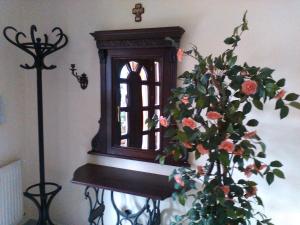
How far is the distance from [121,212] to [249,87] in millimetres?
1485

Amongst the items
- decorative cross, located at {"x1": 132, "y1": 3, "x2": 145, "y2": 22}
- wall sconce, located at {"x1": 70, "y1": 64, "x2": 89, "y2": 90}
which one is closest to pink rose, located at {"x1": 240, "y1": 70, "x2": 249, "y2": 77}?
decorative cross, located at {"x1": 132, "y1": 3, "x2": 145, "y2": 22}

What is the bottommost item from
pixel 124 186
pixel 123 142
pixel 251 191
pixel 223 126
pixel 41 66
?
pixel 124 186

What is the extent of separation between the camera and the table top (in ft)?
6.05

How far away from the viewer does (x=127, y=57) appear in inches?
83.9

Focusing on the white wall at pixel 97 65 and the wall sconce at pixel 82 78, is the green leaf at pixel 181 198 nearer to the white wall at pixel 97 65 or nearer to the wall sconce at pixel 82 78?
the white wall at pixel 97 65

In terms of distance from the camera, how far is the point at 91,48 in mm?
2271

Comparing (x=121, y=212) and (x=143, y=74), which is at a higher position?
(x=143, y=74)

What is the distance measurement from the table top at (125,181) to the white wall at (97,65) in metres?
0.08

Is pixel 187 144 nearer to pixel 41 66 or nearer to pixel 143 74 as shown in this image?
pixel 143 74

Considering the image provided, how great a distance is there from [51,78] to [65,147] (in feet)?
2.02

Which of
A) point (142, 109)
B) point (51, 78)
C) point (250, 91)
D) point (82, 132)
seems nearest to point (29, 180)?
point (82, 132)

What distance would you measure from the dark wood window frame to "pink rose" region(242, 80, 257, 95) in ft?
2.56

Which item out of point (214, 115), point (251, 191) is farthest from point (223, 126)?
point (251, 191)

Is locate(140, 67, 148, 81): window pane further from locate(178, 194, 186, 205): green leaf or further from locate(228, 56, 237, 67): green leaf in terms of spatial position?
locate(178, 194, 186, 205): green leaf
